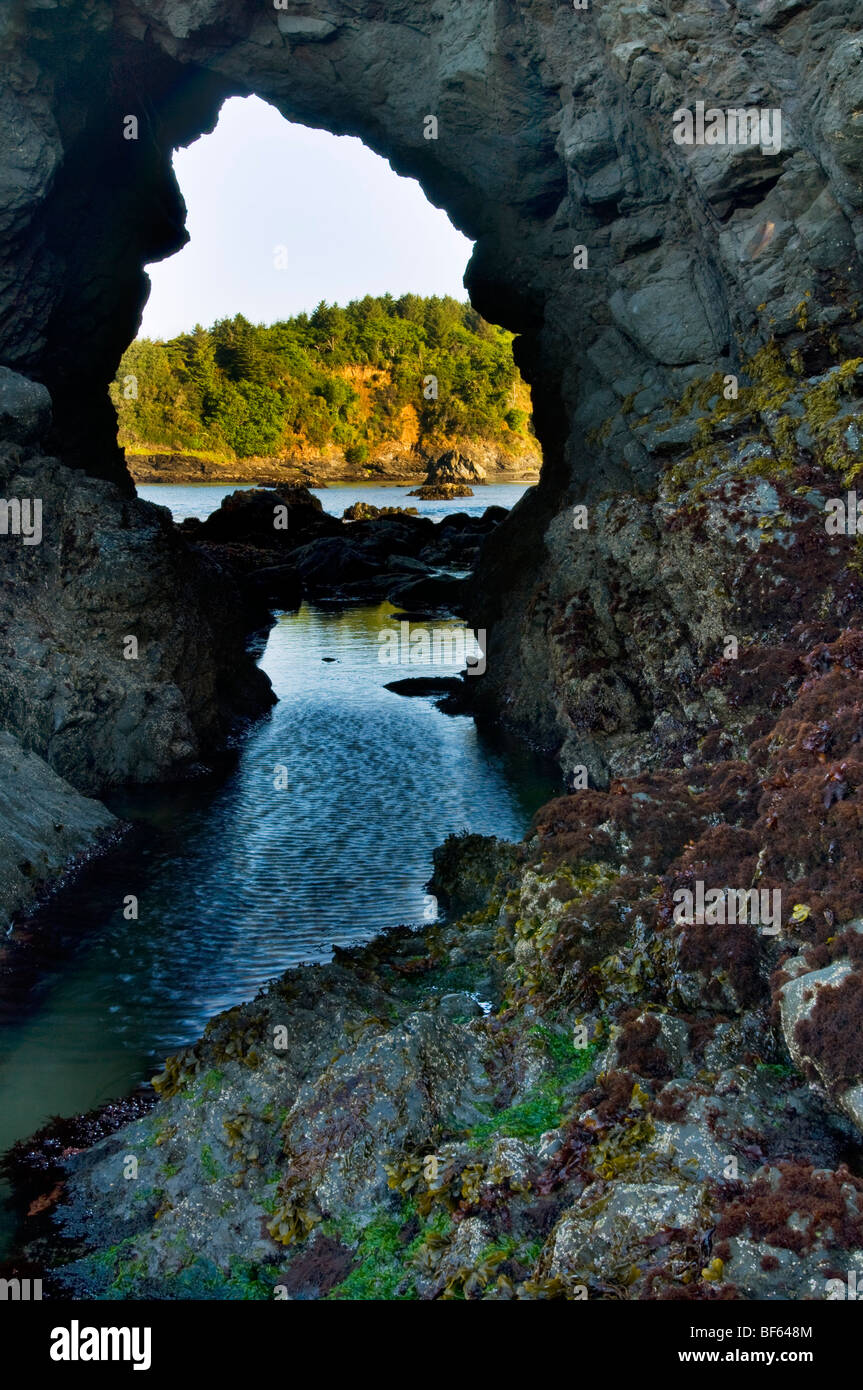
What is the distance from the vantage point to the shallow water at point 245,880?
543 inches

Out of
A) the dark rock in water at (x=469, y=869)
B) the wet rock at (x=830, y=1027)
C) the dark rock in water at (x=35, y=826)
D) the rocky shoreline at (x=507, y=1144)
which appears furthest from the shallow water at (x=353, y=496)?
the wet rock at (x=830, y=1027)

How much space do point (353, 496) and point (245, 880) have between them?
138 meters

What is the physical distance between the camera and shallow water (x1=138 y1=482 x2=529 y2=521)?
125 m

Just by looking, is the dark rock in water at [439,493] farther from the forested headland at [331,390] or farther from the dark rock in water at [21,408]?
the dark rock in water at [21,408]

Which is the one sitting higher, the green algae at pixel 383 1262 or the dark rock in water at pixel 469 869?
the dark rock in water at pixel 469 869

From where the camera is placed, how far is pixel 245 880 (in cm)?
1938

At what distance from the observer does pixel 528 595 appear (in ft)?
111

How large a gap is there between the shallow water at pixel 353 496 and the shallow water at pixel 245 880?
281 feet

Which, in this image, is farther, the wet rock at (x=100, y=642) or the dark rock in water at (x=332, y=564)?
the dark rock in water at (x=332, y=564)

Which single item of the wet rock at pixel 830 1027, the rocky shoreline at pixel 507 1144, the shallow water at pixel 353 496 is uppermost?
the shallow water at pixel 353 496

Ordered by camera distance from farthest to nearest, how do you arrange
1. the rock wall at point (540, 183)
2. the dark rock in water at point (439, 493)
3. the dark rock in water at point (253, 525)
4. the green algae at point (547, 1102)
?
1. the dark rock in water at point (439, 493)
2. the dark rock in water at point (253, 525)
3. the rock wall at point (540, 183)
4. the green algae at point (547, 1102)

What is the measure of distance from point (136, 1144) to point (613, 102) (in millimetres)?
21205

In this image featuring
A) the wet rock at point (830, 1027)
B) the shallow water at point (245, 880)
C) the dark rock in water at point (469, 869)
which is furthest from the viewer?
the dark rock in water at point (469, 869)
